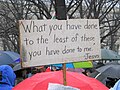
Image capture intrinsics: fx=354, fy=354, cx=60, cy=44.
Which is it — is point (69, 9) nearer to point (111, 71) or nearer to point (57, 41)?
point (111, 71)

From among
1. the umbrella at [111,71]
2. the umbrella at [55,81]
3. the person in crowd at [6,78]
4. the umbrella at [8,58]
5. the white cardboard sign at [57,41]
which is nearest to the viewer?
the white cardboard sign at [57,41]

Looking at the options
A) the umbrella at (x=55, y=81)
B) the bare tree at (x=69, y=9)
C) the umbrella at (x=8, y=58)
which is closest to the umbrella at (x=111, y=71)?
the umbrella at (x=55, y=81)

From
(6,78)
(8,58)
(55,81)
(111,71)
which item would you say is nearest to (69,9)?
(8,58)

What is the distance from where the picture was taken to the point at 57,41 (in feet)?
12.1

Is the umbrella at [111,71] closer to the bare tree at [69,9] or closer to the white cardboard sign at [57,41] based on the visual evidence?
the white cardboard sign at [57,41]

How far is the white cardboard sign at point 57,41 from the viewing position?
3.51 m

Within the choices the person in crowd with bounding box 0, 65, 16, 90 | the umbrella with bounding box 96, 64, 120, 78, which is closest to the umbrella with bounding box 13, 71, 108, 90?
the person in crowd with bounding box 0, 65, 16, 90

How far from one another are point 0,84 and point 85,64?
5773 millimetres

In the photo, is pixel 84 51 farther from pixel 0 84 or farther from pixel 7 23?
pixel 7 23

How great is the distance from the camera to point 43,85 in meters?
3.73

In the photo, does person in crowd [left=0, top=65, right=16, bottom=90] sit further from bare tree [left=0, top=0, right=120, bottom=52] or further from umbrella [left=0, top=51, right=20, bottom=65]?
bare tree [left=0, top=0, right=120, bottom=52]

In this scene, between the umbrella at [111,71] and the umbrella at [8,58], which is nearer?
the umbrella at [111,71]

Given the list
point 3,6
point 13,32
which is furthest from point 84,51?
point 3,6

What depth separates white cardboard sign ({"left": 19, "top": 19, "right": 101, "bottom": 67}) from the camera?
11.5 feet
